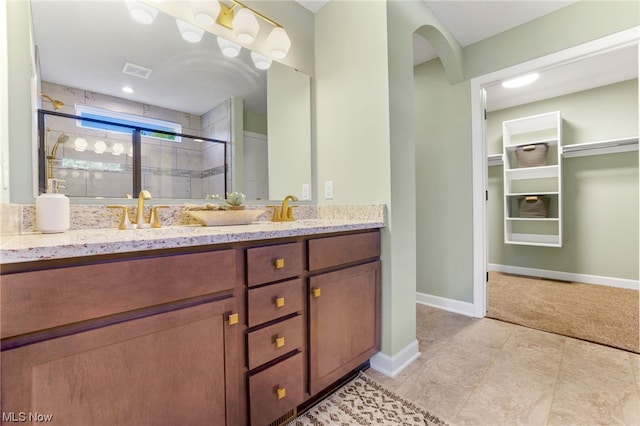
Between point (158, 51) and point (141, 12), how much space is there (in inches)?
6.5

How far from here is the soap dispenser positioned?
100 centimetres

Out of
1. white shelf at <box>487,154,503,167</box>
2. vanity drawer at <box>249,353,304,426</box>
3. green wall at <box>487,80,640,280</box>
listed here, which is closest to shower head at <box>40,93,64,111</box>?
vanity drawer at <box>249,353,304,426</box>

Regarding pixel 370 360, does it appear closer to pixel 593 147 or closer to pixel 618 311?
pixel 618 311

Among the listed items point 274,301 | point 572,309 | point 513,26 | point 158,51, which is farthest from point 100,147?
point 572,309

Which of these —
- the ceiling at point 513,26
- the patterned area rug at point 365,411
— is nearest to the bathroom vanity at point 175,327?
the patterned area rug at point 365,411

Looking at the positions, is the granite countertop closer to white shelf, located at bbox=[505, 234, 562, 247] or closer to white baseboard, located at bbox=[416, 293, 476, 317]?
white baseboard, located at bbox=[416, 293, 476, 317]

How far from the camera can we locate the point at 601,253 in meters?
3.35

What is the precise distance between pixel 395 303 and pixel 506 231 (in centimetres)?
295

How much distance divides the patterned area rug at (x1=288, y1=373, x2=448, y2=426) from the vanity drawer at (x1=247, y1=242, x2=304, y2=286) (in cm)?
70

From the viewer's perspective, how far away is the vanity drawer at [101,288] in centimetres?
63

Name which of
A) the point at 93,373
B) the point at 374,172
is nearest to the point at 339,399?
the point at 93,373

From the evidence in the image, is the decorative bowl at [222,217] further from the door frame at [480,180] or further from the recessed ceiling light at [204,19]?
the door frame at [480,180]

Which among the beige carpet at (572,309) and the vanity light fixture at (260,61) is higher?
the vanity light fixture at (260,61)
